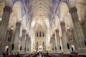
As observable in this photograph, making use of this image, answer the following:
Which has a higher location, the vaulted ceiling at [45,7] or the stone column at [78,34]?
the vaulted ceiling at [45,7]

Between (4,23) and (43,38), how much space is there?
2661cm

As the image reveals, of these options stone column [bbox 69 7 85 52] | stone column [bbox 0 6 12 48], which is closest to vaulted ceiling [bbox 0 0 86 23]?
stone column [bbox 0 6 12 48]

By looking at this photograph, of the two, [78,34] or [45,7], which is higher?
[45,7]

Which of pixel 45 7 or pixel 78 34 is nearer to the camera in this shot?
pixel 78 34

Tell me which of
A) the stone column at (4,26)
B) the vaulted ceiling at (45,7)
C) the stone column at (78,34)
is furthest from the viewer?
the vaulted ceiling at (45,7)

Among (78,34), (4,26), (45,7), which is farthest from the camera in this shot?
(45,7)

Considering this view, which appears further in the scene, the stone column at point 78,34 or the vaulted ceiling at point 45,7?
the vaulted ceiling at point 45,7

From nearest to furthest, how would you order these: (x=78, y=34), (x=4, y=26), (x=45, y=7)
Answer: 1. (x=78, y=34)
2. (x=4, y=26)
3. (x=45, y=7)

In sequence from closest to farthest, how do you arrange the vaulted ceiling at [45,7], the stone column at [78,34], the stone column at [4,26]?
the stone column at [78,34] < the stone column at [4,26] < the vaulted ceiling at [45,7]

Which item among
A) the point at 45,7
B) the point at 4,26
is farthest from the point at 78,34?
the point at 45,7

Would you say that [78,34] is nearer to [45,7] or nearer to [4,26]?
[4,26]

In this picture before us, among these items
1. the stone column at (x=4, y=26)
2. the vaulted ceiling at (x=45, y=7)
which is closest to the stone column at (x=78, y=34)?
the vaulted ceiling at (x=45, y=7)

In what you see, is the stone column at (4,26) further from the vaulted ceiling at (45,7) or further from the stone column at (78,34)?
the stone column at (78,34)

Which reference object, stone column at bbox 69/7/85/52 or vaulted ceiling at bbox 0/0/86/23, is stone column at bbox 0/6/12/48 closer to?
vaulted ceiling at bbox 0/0/86/23
